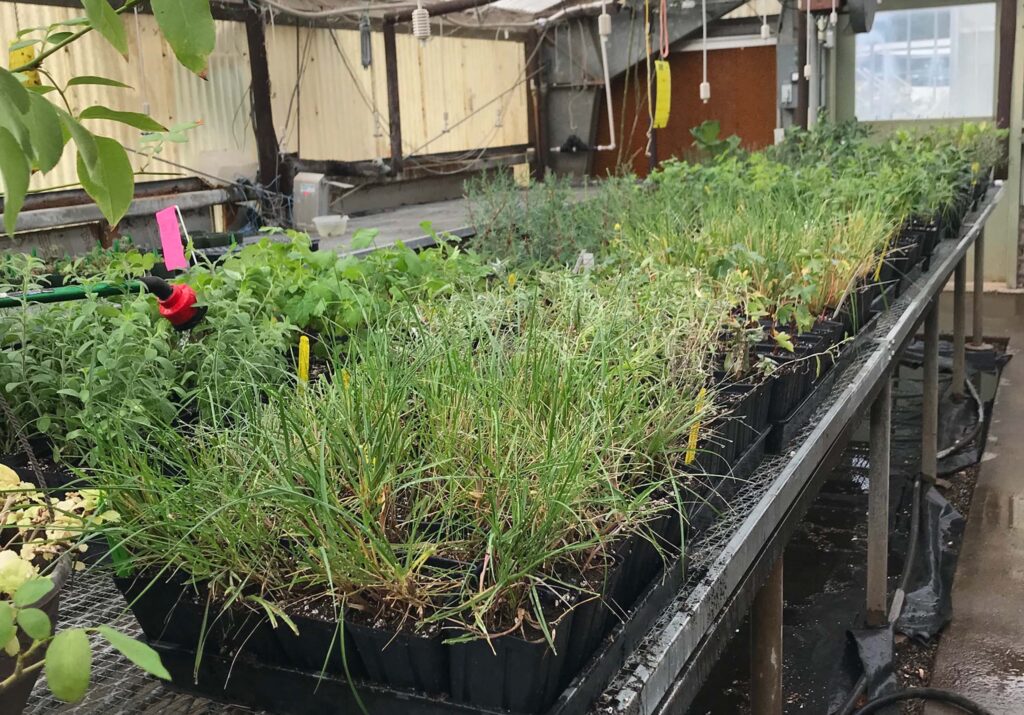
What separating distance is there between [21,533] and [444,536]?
1.57 ft

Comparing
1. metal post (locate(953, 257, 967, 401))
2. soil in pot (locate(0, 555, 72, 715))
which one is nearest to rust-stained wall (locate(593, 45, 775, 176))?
metal post (locate(953, 257, 967, 401))

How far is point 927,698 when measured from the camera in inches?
114

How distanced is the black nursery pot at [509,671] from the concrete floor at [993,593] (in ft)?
7.83

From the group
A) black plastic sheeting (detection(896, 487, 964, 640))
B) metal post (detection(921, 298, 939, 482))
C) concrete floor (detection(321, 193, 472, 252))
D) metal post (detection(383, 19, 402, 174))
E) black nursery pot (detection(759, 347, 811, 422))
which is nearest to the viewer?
black nursery pot (detection(759, 347, 811, 422))

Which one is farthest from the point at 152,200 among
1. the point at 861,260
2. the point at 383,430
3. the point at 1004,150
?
the point at 1004,150

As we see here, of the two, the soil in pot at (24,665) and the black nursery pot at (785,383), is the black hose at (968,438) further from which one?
the soil in pot at (24,665)

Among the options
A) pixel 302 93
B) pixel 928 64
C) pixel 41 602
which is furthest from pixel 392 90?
pixel 41 602

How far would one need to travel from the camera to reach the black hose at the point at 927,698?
2779 millimetres

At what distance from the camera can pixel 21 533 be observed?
105cm

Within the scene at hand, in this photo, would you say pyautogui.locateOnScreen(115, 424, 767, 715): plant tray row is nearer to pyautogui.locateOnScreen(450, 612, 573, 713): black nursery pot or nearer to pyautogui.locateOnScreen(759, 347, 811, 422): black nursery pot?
pyautogui.locateOnScreen(450, 612, 573, 713): black nursery pot

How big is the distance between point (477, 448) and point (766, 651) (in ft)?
3.26

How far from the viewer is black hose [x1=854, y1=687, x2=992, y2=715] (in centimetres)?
278

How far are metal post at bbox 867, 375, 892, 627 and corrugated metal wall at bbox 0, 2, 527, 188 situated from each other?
292 cm

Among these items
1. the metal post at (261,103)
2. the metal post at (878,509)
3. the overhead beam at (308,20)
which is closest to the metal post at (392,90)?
the overhead beam at (308,20)
